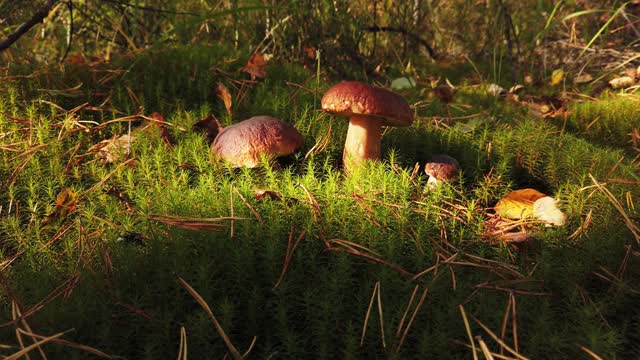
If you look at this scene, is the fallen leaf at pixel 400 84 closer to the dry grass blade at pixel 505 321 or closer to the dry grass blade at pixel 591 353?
the dry grass blade at pixel 505 321

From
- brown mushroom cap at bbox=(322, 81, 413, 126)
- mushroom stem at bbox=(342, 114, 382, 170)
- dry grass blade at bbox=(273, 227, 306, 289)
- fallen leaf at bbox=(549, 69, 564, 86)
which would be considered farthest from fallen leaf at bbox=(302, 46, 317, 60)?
dry grass blade at bbox=(273, 227, 306, 289)

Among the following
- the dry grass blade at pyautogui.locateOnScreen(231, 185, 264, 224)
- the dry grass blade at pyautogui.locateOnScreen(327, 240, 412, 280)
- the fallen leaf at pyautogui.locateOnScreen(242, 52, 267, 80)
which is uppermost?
the fallen leaf at pyautogui.locateOnScreen(242, 52, 267, 80)

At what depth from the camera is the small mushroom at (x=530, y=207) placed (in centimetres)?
201

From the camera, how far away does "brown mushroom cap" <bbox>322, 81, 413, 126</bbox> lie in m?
Answer: 2.14

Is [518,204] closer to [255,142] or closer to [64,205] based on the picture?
[255,142]

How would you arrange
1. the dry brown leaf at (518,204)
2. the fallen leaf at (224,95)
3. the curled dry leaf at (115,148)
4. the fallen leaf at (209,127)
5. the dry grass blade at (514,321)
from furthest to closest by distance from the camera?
the fallen leaf at (224,95), the fallen leaf at (209,127), the curled dry leaf at (115,148), the dry brown leaf at (518,204), the dry grass blade at (514,321)

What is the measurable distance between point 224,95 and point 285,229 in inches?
56.2

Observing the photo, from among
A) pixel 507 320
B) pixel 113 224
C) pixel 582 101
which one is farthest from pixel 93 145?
Result: pixel 582 101

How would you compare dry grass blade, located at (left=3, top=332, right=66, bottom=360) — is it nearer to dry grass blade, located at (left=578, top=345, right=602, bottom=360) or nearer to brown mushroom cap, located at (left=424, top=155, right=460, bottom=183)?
dry grass blade, located at (left=578, top=345, right=602, bottom=360)

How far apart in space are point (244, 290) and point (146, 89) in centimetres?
201

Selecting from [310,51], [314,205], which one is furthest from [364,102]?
[310,51]

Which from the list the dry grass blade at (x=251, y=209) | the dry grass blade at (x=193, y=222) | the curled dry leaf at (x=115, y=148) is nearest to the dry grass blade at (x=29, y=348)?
the dry grass blade at (x=193, y=222)

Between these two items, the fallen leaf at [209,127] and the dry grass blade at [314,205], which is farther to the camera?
the fallen leaf at [209,127]

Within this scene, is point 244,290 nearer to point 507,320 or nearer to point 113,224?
point 113,224
